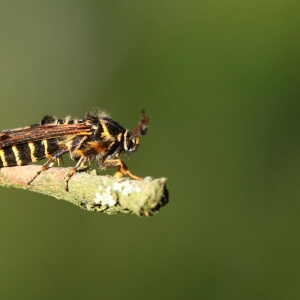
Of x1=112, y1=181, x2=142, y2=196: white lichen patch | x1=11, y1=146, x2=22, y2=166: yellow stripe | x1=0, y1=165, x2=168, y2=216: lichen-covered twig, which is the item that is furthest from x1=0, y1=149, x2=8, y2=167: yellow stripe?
x1=112, y1=181, x2=142, y2=196: white lichen patch

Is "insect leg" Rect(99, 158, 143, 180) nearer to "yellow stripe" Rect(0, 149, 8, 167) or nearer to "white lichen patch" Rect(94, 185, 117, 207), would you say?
"yellow stripe" Rect(0, 149, 8, 167)

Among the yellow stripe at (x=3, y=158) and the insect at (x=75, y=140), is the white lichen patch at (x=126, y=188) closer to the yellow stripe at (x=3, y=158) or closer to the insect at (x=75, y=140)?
the yellow stripe at (x=3, y=158)

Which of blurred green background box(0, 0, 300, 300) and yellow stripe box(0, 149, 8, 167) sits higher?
blurred green background box(0, 0, 300, 300)

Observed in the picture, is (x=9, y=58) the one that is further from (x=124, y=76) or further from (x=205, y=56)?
(x=205, y=56)

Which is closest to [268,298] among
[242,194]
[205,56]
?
[242,194]

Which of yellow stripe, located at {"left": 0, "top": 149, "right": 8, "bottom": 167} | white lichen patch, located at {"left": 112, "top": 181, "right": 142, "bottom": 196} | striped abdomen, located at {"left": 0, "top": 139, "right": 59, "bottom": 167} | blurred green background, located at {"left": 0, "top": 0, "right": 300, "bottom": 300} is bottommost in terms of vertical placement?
white lichen patch, located at {"left": 112, "top": 181, "right": 142, "bottom": 196}

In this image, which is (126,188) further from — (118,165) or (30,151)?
(30,151)
